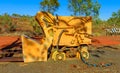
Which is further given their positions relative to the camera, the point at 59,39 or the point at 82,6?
the point at 82,6

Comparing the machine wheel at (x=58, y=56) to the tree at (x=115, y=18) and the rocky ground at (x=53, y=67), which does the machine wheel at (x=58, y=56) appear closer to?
the rocky ground at (x=53, y=67)

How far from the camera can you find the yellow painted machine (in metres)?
11.2

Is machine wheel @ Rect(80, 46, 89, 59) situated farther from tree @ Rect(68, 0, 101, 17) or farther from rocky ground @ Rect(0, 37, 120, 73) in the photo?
tree @ Rect(68, 0, 101, 17)

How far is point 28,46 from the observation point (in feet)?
36.4

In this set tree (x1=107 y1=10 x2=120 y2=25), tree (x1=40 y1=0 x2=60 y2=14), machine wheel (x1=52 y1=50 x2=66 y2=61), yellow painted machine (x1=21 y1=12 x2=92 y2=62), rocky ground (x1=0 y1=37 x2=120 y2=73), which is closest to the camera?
rocky ground (x1=0 y1=37 x2=120 y2=73)

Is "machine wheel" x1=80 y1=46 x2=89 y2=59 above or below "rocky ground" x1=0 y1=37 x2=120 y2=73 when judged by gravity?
above

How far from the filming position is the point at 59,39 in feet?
38.2

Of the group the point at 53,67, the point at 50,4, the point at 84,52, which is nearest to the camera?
the point at 53,67

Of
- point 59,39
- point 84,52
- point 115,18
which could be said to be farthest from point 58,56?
point 115,18

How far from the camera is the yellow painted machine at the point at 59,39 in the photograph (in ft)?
36.6

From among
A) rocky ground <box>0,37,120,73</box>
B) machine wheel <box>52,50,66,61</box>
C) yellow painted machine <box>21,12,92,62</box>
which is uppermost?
yellow painted machine <box>21,12,92,62</box>

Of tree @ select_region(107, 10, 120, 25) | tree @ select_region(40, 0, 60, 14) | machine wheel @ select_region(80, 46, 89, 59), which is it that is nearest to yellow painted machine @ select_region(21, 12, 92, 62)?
machine wheel @ select_region(80, 46, 89, 59)

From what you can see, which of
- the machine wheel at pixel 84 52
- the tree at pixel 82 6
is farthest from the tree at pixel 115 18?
the machine wheel at pixel 84 52

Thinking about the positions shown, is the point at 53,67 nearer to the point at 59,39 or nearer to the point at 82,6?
the point at 59,39
